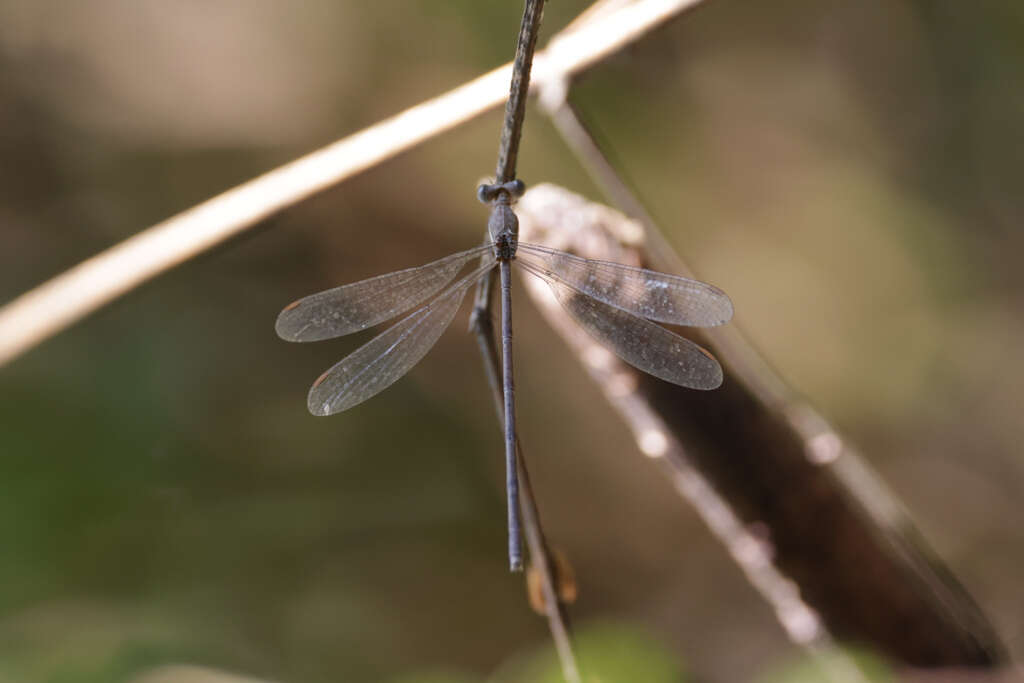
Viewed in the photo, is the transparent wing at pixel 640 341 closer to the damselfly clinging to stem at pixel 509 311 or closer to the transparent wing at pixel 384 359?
the damselfly clinging to stem at pixel 509 311

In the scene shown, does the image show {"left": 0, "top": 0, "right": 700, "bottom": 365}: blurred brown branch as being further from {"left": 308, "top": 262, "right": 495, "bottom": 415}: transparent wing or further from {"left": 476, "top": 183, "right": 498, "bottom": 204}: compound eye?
{"left": 308, "top": 262, "right": 495, "bottom": 415}: transparent wing

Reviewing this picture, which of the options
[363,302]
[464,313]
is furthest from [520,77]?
[464,313]

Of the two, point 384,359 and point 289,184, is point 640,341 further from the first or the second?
point 289,184

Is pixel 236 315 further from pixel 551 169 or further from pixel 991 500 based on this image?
pixel 991 500

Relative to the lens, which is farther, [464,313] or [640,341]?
[464,313]

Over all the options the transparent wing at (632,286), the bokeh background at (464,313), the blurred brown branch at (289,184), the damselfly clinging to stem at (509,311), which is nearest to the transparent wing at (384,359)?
the damselfly clinging to stem at (509,311)

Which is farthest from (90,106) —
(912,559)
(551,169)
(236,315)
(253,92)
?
(912,559)
